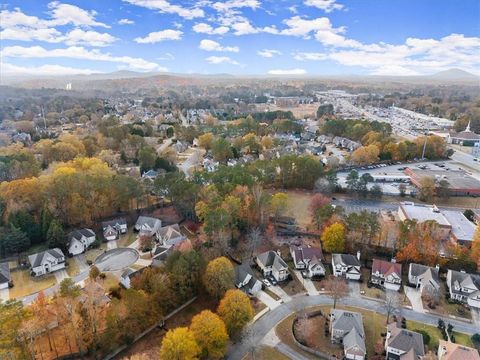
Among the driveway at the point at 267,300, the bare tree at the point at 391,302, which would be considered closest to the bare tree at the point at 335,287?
the bare tree at the point at 391,302

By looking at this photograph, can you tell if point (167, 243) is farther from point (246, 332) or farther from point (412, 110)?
point (412, 110)

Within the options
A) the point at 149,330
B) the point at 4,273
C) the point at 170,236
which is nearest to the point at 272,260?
the point at 170,236

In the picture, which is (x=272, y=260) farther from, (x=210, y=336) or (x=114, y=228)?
(x=114, y=228)

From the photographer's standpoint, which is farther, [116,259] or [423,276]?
[116,259]

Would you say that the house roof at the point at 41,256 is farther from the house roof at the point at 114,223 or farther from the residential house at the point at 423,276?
the residential house at the point at 423,276

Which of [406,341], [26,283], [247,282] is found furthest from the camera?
[26,283]

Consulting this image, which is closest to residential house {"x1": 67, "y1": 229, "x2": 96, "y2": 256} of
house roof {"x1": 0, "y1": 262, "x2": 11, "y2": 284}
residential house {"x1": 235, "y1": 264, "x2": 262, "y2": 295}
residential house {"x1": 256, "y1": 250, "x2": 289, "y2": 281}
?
house roof {"x1": 0, "y1": 262, "x2": 11, "y2": 284}

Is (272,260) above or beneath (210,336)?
beneath
